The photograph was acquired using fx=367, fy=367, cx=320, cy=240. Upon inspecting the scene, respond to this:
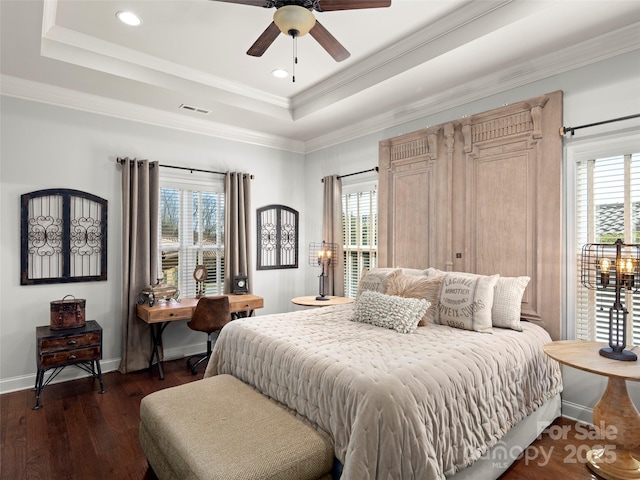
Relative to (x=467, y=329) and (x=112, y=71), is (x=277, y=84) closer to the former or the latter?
(x=112, y=71)

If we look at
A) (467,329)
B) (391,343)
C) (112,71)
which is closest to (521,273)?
(467,329)

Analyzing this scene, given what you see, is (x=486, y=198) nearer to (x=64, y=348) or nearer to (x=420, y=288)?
(x=420, y=288)

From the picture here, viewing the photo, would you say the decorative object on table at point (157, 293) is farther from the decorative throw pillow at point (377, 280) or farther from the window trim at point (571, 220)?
the window trim at point (571, 220)

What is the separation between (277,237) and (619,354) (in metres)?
3.99

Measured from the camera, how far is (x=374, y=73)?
11.3ft

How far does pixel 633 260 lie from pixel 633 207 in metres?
0.57

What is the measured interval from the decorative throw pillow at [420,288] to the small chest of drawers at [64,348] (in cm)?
273

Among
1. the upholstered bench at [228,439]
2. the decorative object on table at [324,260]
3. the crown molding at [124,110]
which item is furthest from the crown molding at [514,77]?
the upholstered bench at [228,439]

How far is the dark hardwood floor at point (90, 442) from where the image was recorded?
225 centimetres

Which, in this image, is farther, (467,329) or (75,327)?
(75,327)

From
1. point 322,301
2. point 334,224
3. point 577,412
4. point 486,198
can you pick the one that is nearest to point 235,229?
point 334,224

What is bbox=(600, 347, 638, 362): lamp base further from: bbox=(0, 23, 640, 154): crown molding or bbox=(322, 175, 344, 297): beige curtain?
bbox=(322, 175, 344, 297): beige curtain

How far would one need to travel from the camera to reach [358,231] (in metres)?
4.75

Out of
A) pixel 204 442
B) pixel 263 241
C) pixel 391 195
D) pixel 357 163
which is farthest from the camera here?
pixel 263 241
